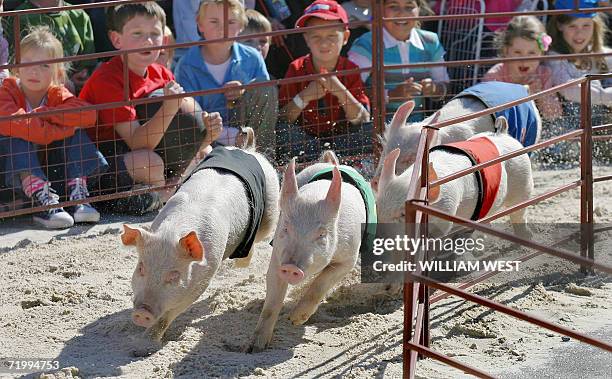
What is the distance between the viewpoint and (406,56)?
863 cm

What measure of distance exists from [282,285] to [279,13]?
4.29 m

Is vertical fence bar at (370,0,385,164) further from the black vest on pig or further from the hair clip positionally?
the black vest on pig

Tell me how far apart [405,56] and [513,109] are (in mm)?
1738

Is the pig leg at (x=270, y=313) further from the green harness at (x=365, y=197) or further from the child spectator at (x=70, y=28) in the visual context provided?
the child spectator at (x=70, y=28)

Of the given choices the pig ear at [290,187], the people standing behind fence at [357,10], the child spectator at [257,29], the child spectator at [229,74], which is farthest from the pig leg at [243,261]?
the people standing behind fence at [357,10]

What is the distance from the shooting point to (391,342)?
5078 mm

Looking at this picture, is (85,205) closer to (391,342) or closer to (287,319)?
(287,319)

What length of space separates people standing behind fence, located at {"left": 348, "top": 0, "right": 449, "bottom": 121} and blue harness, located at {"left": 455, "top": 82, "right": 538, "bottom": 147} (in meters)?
0.75

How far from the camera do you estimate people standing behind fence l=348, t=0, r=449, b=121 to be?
8234 millimetres

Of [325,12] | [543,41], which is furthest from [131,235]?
[543,41]

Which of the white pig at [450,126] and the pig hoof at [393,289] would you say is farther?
the white pig at [450,126]

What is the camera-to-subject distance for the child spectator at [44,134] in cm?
691

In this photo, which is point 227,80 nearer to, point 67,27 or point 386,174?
point 67,27

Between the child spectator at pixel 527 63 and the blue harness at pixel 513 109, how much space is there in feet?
3.90
